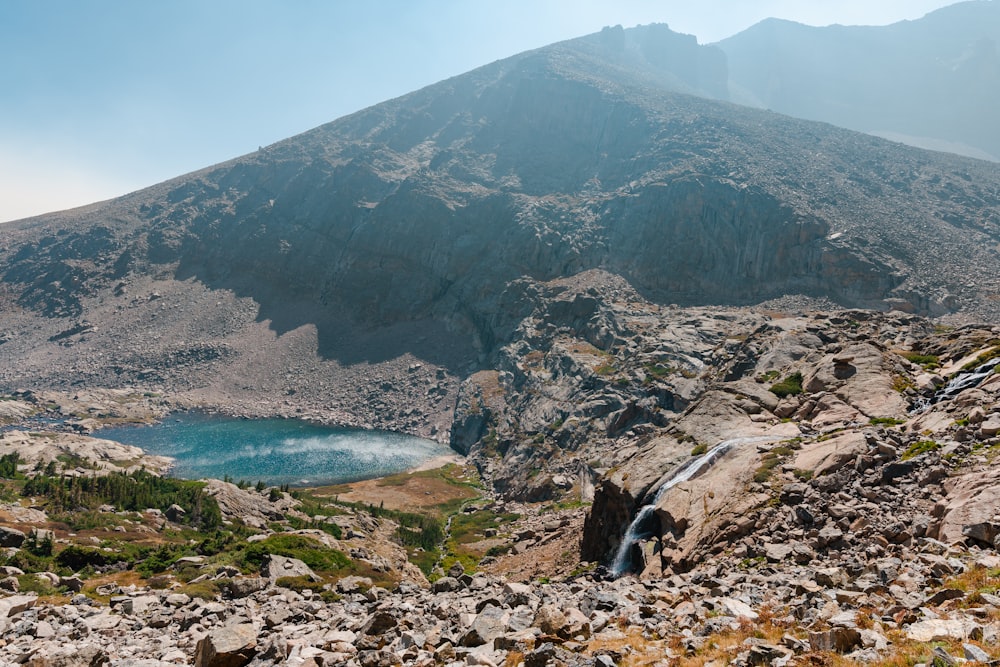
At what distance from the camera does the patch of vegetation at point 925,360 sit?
36062 mm

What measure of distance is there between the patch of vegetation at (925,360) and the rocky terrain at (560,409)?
234 millimetres

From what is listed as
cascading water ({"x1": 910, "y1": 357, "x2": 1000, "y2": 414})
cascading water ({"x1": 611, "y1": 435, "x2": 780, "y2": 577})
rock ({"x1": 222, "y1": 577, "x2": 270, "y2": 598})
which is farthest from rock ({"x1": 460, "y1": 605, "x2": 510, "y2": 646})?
cascading water ({"x1": 910, "y1": 357, "x2": 1000, "y2": 414})

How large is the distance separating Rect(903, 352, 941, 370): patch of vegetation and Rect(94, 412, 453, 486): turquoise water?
273 ft

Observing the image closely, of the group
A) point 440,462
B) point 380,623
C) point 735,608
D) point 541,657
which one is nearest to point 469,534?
point 440,462

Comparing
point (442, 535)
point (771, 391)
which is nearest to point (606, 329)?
point (442, 535)

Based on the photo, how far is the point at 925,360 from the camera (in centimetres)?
3728

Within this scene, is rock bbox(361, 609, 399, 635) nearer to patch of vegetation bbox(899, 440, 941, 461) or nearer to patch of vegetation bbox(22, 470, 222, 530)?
patch of vegetation bbox(899, 440, 941, 461)

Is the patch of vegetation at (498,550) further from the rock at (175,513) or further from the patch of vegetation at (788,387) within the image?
the patch of vegetation at (788,387)

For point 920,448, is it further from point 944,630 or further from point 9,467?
point 9,467

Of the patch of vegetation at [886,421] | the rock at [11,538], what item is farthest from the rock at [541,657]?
the rock at [11,538]

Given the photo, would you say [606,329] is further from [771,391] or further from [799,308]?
[771,391]

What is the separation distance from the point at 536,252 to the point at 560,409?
68.8 m

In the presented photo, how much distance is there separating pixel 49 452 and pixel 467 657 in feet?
261

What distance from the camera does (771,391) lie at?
39812 millimetres
